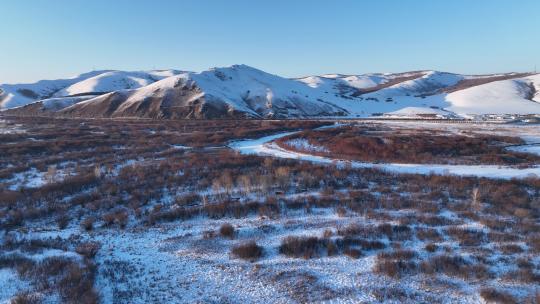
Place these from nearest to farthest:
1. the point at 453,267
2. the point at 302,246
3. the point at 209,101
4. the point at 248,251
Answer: the point at 453,267 < the point at 248,251 < the point at 302,246 < the point at 209,101

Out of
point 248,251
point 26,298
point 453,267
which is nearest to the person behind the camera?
point 26,298

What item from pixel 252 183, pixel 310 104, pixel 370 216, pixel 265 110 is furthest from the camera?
pixel 310 104

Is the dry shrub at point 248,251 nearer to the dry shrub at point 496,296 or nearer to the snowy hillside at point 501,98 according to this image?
the dry shrub at point 496,296

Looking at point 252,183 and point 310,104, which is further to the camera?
point 310,104

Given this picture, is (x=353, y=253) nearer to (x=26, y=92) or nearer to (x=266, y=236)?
(x=266, y=236)

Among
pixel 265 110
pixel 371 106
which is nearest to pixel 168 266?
pixel 265 110

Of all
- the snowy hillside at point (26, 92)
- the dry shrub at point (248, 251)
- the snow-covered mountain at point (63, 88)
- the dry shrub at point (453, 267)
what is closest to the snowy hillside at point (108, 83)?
the snow-covered mountain at point (63, 88)

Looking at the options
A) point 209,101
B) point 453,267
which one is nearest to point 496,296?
point 453,267

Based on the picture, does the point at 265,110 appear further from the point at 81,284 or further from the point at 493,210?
the point at 81,284

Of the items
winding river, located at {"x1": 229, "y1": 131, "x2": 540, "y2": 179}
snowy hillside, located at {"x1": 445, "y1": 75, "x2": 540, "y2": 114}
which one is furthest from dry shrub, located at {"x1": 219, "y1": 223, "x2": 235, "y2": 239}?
snowy hillside, located at {"x1": 445, "y1": 75, "x2": 540, "y2": 114}

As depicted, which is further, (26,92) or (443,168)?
(26,92)
